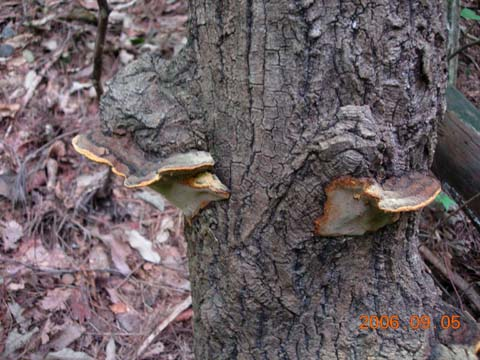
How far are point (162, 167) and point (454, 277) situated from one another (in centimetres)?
167

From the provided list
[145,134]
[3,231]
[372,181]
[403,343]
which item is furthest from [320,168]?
[3,231]

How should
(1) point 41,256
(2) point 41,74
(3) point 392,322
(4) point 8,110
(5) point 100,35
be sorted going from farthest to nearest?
(2) point 41,74
(4) point 8,110
(1) point 41,256
(5) point 100,35
(3) point 392,322

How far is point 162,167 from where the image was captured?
0.96 m

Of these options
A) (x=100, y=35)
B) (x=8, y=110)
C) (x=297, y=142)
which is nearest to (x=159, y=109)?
(x=297, y=142)

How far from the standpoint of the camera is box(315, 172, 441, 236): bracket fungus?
36.4 inches

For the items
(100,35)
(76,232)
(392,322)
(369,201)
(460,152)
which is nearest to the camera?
(369,201)

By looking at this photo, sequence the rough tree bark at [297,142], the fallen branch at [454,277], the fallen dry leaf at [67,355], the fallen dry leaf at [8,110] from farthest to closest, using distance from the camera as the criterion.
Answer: the fallen dry leaf at [8,110]
the fallen branch at [454,277]
the fallen dry leaf at [67,355]
the rough tree bark at [297,142]

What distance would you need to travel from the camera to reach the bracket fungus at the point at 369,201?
0.92 m

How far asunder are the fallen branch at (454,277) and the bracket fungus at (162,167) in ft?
4.81

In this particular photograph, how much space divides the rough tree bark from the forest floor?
885 mm

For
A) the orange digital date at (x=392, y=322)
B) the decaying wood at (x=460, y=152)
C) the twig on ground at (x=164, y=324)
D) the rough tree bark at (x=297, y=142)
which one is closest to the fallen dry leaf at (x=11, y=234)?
the twig on ground at (x=164, y=324)

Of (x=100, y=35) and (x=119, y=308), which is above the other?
(x=100, y=35)

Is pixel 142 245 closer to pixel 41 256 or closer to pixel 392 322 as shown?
pixel 41 256

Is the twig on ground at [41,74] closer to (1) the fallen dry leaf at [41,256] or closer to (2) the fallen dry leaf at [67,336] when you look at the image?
(1) the fallen dry leaf at [41,256]
